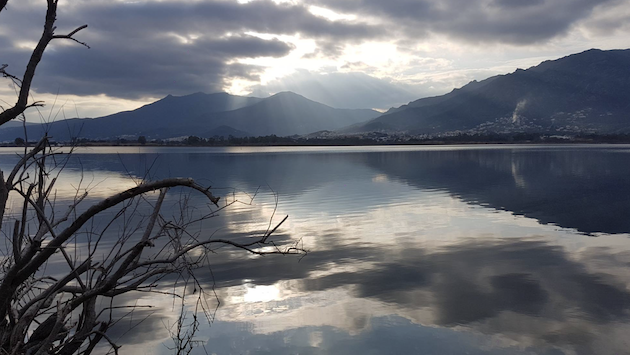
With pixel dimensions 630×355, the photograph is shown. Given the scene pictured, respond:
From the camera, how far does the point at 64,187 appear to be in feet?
130

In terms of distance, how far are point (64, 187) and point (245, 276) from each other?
104 ft

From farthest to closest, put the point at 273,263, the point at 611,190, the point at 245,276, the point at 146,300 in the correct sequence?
the point at 611,190, the point at 273,263, the point at 245,276, the point at 146,300

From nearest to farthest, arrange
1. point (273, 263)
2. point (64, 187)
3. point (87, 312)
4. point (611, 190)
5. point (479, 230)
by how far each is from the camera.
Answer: point (87, 312)
point (273, 263)
point (479, 230)
point (611, 190)
point (64, 187)

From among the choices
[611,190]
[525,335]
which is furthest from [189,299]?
[611,190]

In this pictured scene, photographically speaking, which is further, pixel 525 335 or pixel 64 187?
pixel 64 187

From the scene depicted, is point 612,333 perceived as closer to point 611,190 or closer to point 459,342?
point 459,342

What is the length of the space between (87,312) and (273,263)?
400 inches

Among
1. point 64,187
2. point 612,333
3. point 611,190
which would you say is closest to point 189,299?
point 612,333

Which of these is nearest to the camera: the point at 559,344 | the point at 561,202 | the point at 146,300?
the point at 559,344

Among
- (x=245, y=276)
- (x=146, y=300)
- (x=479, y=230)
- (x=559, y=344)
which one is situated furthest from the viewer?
(x=479, y=230)

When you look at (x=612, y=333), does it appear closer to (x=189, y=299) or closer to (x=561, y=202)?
(x=189, y=299)

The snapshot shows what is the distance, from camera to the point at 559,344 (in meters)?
9.45

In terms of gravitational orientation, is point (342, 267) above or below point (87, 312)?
below

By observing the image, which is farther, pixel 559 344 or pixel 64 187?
pixel 64 187
